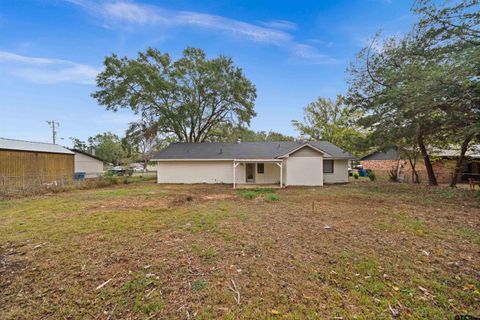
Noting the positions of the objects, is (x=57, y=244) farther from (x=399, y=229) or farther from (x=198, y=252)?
(x=399, y=229)

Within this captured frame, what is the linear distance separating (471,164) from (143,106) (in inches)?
1198

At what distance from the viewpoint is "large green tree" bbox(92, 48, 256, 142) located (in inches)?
736

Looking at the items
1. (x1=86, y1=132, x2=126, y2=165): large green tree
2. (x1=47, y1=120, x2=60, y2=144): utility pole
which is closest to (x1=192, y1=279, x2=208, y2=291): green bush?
(x1=47, y1=120, x2=60, y2=144): utility pole

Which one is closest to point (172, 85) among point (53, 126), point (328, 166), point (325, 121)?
point (328, 166)

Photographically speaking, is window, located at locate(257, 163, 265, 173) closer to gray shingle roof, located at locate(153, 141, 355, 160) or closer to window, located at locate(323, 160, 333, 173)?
gray shingle roof, located at locate(153, 141, 355, 160)

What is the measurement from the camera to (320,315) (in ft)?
7.52

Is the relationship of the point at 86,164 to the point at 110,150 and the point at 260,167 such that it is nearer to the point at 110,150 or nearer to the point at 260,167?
the point at 260,167

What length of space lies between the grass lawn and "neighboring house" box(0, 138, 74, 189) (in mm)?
6313

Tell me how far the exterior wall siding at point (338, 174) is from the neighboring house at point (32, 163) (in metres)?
18.4

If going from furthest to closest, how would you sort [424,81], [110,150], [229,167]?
[110,150] → [229,167] → [424,81]

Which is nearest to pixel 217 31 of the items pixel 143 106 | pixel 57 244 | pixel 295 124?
pixel 143 106

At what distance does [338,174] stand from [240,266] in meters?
15.3

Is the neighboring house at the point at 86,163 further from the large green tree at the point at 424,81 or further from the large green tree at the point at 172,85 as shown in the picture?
the large green tree at the point at 424,81

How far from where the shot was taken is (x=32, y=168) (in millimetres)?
16141
